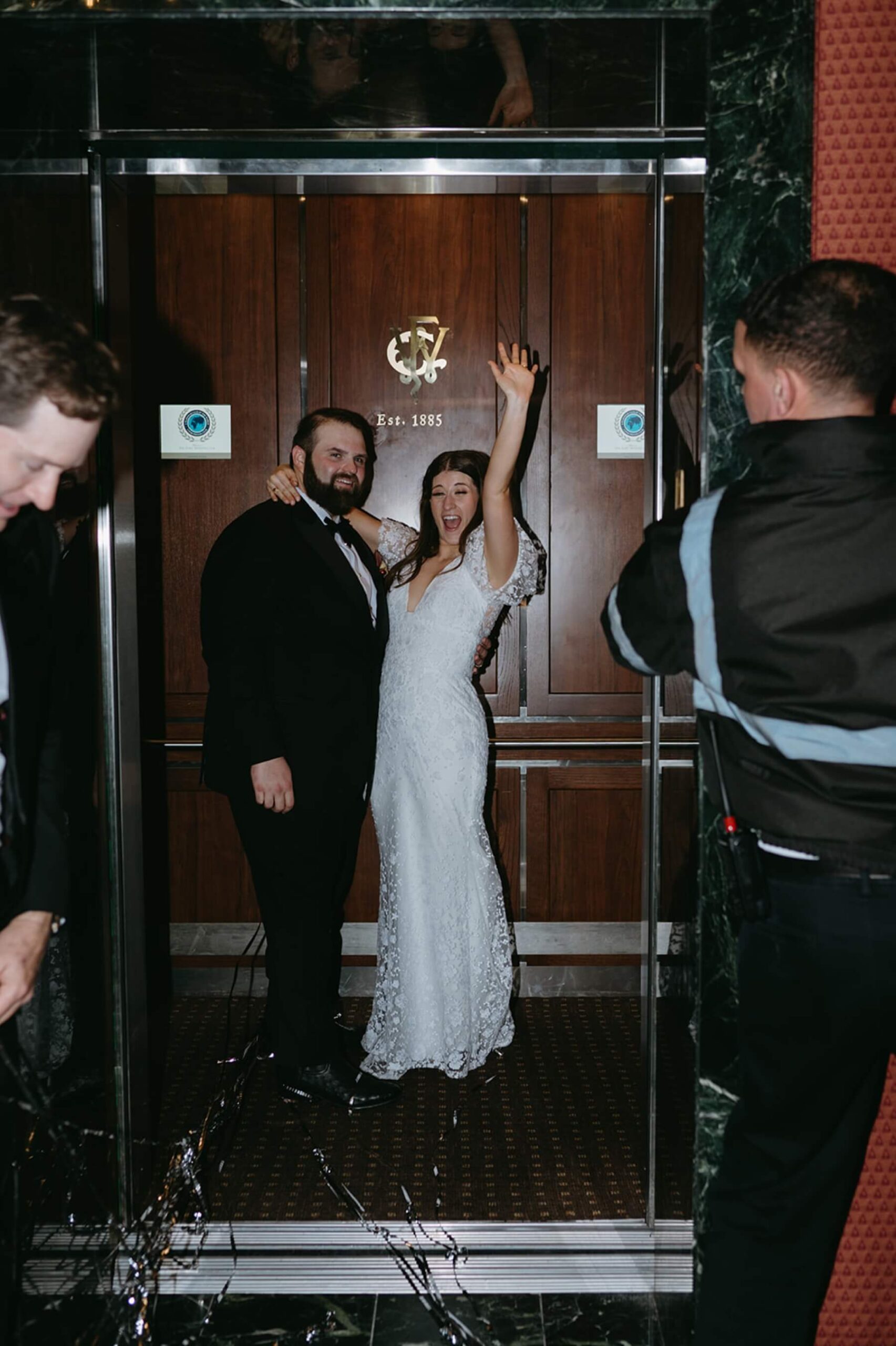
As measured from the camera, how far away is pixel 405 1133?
2916mm

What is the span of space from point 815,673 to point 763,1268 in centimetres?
83

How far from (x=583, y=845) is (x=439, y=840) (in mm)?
927

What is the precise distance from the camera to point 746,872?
4.96ft

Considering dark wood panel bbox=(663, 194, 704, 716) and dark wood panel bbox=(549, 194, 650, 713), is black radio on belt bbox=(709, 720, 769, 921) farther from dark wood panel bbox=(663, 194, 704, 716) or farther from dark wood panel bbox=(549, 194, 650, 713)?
dark wood panel bbox=(549, 194, 650, 713)

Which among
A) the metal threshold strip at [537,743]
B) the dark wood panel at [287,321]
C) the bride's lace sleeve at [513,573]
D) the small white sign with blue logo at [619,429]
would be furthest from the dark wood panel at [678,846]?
the dark wood panel at [287,321]

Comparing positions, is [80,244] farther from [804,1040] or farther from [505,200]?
[505,200]

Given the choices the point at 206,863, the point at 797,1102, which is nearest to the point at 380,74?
the point at 797,1102

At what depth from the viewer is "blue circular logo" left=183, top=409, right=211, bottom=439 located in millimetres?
3887

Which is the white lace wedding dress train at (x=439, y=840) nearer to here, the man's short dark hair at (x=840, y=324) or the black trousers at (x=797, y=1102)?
the black trousers at (x=797, y=1102)

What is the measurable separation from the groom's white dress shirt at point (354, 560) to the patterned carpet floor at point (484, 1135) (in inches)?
54.5

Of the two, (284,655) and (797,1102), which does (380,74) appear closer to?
(284,655)

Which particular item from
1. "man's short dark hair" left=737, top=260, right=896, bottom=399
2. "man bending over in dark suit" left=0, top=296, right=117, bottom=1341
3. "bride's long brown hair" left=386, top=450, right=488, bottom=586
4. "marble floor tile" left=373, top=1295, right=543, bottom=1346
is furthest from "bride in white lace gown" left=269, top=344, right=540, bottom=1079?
"man's short dark hair" left=737, top=260, right=896, bottom=399

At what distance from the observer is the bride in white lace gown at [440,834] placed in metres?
3.23

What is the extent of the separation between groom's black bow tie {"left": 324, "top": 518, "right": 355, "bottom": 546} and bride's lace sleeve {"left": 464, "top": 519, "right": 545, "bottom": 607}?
1.13 ft
